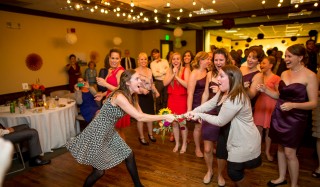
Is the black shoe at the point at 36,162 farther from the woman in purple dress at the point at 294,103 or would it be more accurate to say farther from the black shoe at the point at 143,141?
the woman in purple dress at the point at 294,103

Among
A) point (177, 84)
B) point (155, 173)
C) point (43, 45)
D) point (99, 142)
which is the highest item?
point (43, 45)

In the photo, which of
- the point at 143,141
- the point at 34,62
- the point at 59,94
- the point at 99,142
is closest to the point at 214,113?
the point at 99,142

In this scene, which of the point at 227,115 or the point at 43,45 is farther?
the point at 43,45

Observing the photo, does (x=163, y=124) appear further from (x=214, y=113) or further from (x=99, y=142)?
(x=99, y=142)

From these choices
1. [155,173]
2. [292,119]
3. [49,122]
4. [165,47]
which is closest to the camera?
[292,119]

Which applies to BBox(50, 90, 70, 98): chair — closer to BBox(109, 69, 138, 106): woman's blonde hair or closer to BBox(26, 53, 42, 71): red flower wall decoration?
BBox(26, 53, 42, 71): red flower wall decoration

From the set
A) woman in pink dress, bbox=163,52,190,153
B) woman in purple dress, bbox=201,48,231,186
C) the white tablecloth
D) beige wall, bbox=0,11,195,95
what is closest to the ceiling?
beige wall, bbox=0,11,195,95

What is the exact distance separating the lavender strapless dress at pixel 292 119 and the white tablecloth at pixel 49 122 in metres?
3.60

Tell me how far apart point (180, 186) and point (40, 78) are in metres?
5.79

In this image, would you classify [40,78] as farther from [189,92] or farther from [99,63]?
[189,92]

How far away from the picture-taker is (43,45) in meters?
6.86

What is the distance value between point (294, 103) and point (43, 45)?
690cm

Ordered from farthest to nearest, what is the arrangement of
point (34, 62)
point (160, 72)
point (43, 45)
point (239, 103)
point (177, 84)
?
1. point (43, 45)
2. point (34, 62)
3. point (160, 72)
4. point (177, 84)
5. point (239, 103)

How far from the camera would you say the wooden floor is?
3.00 metres
